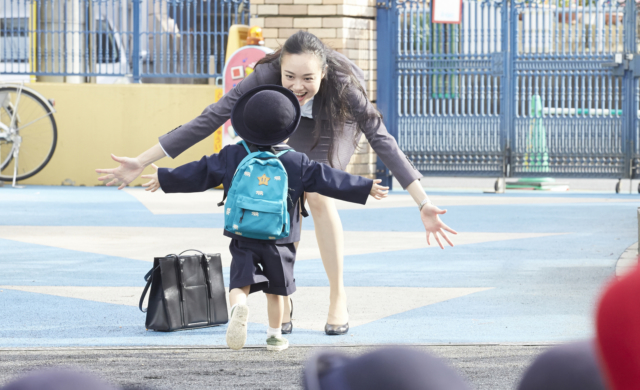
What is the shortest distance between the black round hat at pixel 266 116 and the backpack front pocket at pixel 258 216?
0.88ft

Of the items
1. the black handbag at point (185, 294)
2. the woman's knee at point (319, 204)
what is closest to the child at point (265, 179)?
the woman's knee at point (319, 204)

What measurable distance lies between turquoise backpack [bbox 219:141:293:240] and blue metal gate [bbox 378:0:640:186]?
338 inches

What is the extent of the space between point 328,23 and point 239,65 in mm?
1322

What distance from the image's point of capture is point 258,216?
3668 mm

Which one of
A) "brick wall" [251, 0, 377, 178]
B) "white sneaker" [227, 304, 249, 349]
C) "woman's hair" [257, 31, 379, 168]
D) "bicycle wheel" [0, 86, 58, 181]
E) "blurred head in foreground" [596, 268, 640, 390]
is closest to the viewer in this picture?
"blurred head in foreground" [596, 268, 640, 390]

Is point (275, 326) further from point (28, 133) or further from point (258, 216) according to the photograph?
point (28, 133)

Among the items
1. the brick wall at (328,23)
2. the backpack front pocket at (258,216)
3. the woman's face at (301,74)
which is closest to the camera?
the backpack front pocket at (258,216)

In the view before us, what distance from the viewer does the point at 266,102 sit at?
12.2ft

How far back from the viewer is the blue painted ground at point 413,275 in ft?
13.8

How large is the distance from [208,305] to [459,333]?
126 cm

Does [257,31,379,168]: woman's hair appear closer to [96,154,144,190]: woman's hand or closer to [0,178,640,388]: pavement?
[96,154,144,190]: woman's hand

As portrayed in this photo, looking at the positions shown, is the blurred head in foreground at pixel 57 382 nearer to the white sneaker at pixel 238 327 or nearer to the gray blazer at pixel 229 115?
the white sneaker at pixel 238 327

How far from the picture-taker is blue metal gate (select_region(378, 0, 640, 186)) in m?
12.1

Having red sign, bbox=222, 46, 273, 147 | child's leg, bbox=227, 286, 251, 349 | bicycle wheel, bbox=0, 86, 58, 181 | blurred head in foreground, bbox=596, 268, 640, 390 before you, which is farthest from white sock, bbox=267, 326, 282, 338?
bicycle wheel, bbox=0, 86, 58, 181
